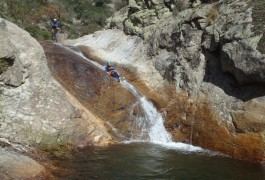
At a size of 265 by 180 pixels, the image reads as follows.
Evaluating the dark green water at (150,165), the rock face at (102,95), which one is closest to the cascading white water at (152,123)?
the rock face at (102,95)

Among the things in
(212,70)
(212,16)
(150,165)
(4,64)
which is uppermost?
(212,16)

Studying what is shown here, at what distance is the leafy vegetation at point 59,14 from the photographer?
41.3m

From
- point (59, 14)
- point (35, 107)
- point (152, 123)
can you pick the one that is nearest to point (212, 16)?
point (152, 123)

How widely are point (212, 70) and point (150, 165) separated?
6553mm

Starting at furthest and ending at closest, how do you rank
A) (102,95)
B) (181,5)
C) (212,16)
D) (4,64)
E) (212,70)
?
(181,5) < (212,16) < (102,95) < (212,70) < (4,64)

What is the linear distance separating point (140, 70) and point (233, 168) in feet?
30.6

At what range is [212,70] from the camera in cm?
1766

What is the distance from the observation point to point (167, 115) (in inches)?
699

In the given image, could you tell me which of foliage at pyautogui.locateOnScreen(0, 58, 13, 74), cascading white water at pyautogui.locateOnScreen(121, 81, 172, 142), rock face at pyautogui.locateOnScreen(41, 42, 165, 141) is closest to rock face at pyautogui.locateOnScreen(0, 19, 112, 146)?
foliage at pyautogui.locateOnScreen(0, 58, 13, 74)

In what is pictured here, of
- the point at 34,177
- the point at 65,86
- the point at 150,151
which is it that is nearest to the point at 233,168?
the point at 150,151

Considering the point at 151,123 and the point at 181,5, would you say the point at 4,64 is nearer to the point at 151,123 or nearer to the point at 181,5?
the point at 151,123

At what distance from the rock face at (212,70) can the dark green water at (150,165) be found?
1.21 m

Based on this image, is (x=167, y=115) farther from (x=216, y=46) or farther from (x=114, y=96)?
→ (x=216, y=46)

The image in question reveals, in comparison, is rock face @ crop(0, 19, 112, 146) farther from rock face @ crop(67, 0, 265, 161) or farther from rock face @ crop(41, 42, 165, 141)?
rock face @ crop(67, 0, 265, 161)
